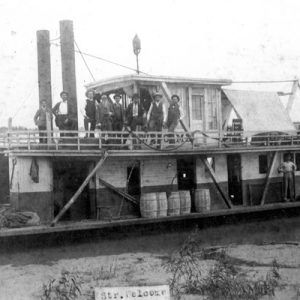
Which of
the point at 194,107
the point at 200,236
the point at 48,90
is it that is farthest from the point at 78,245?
the point at 48,90

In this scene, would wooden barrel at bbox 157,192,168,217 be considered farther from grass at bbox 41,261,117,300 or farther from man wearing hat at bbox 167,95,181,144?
grass at bbox 41,261,117,300

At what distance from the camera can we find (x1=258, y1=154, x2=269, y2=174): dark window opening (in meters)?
17.5

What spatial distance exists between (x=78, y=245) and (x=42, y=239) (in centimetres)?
104

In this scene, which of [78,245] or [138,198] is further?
[138,198]

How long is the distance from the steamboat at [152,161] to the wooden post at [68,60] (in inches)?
1.4

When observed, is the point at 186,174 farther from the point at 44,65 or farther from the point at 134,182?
the point at 44,65

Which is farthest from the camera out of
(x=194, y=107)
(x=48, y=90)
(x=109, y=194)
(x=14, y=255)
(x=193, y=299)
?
(x=48, y=90)

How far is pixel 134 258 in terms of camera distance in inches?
533

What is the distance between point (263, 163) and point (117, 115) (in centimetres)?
574

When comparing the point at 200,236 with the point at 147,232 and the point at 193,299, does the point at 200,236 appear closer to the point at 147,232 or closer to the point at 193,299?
the point at 147,232

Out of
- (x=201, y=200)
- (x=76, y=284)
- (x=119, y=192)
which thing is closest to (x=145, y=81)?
Answer: (x=119, y=192)

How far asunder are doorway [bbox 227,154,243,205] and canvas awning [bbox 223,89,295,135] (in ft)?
3.53

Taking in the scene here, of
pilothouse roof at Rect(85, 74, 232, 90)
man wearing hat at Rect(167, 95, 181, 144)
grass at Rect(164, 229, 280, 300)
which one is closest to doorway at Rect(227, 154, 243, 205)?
pilothouse roof at Rect(85, 74, 232, 90)

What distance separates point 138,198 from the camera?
49.8 ft
